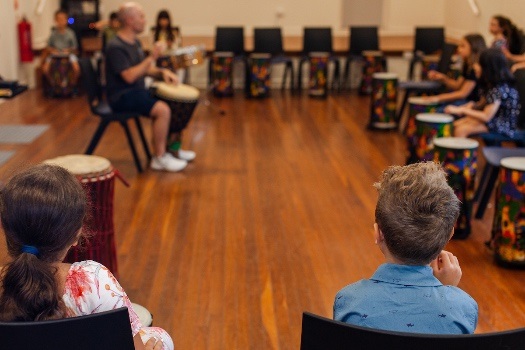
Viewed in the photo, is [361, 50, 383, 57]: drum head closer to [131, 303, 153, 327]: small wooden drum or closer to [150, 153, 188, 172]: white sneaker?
[150, 153, 188, 172]: white sneaker

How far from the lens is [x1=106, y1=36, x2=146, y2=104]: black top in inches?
221

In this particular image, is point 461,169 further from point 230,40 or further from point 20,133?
point 230,40

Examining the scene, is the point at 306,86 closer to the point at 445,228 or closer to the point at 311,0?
the point at 311,0

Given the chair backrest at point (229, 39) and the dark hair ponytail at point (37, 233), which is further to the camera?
the chair backrest at point (229, 39)

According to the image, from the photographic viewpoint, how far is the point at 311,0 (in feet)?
33.8

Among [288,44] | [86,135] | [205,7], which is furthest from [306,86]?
[86,135]

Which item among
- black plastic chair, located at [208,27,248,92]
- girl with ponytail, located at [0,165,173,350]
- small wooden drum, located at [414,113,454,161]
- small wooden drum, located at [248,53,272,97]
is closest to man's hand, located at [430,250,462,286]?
girl with ponytail, located at [0,165,173,350]

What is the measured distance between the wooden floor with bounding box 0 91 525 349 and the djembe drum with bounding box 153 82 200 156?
294 mm

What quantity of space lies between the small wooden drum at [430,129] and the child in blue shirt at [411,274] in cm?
332

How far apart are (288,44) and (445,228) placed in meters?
8.53

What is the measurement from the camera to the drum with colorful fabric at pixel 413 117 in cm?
576

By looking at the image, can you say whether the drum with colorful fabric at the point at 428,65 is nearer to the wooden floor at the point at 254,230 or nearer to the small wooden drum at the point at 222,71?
the wooden floor at the point at 254,230

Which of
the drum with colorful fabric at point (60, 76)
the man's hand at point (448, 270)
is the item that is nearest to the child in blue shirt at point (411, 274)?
the man's hand at point (448, 270)

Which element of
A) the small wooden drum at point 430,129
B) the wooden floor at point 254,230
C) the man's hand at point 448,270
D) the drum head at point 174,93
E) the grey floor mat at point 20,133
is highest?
the man's hand at point 448,270
